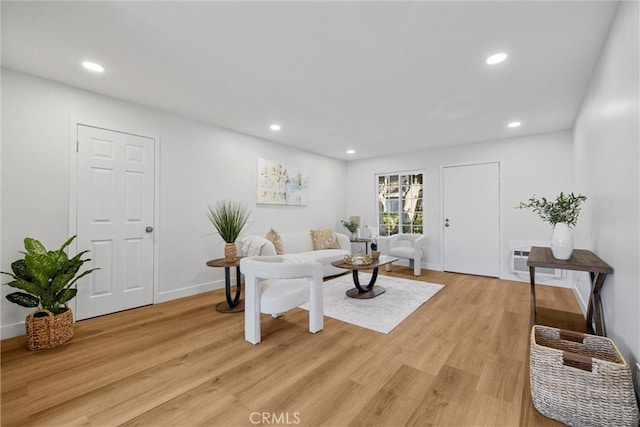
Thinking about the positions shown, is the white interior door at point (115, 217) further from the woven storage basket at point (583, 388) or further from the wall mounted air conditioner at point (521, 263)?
the wall mounted air conditioner at point (521, 263)

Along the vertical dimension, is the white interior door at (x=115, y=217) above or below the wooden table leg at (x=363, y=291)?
above

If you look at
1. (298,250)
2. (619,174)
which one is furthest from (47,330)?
(619,174)

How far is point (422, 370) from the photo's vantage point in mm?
1940

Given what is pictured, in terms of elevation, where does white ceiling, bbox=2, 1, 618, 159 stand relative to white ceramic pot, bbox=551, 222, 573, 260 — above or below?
above

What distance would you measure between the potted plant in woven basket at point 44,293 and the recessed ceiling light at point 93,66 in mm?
1582

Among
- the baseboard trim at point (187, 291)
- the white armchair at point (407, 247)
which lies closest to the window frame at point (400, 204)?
the white armchair at point (407, 247)

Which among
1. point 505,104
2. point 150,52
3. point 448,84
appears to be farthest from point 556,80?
point 150,52

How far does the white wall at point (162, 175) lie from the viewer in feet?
8.16

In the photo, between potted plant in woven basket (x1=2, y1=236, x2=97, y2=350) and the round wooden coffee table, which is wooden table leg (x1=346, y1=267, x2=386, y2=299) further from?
potted plant in woven basket (x1=2, y1=236, x2=97, y2=350)

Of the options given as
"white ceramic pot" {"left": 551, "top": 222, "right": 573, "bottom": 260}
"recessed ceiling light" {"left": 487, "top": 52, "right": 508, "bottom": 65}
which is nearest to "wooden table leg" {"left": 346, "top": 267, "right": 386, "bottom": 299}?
"white ceramic pot" {"left": 551, "top": 222, "right": 573, "bottom": 260}

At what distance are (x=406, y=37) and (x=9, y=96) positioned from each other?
3482 mm

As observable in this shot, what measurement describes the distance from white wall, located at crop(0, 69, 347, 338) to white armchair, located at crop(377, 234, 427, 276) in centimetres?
151

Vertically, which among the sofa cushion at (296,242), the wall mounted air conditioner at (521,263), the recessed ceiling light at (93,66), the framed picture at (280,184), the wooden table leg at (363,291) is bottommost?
the wooden table leg at (363,291)

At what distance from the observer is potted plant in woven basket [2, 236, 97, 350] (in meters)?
2.24
